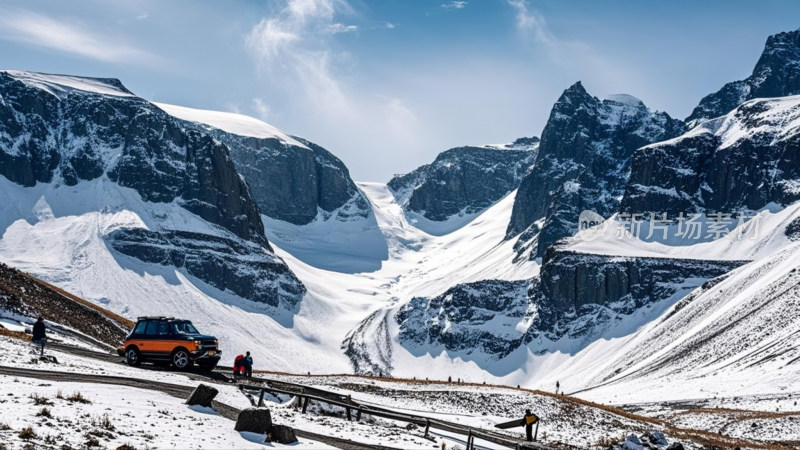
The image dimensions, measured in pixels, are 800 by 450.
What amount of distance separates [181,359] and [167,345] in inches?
41.7

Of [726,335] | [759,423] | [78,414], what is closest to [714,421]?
[759,423]

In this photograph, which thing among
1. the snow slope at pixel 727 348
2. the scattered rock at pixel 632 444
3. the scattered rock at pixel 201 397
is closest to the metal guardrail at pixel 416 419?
the scattered rock at pixel 632 444

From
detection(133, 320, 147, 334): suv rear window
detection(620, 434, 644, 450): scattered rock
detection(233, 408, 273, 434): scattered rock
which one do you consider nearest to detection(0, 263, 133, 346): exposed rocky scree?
detection(133, 320, 147, 334): suv rear window

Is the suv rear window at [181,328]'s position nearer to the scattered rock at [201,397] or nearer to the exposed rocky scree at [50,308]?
the scattered rock at [201,397]

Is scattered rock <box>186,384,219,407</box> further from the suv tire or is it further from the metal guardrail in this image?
the suv tire

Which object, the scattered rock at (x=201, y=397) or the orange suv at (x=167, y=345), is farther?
the orange suv at (x=167, y=345)

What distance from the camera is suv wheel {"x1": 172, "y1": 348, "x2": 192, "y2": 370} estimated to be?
4216 centimetres

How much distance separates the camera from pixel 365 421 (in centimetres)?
3575

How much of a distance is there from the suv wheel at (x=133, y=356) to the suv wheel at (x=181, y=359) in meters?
1.98

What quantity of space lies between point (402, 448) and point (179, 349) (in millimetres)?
18280

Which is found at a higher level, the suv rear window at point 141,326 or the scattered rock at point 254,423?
the suv rear window at point 141,326

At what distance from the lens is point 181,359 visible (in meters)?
42.2

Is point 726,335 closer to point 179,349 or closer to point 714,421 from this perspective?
point 714,421

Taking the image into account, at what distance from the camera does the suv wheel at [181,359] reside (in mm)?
42156
